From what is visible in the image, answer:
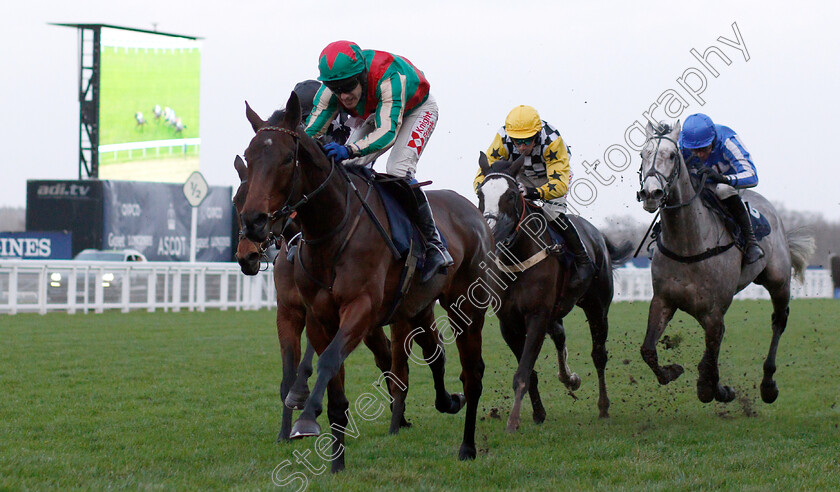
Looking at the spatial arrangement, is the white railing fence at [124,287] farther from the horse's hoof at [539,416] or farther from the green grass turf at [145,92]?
the green grass turf at [145,92]

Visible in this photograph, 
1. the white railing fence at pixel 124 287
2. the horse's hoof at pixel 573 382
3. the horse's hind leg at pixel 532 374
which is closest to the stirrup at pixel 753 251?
the horse's hoof at pixel 573 382

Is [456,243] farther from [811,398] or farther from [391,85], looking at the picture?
[811,398]

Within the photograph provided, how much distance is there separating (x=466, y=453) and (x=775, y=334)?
3699mm

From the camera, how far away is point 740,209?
22.5 ft

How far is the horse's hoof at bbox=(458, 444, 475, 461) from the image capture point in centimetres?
513

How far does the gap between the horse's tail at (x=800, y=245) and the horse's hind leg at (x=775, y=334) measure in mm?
719

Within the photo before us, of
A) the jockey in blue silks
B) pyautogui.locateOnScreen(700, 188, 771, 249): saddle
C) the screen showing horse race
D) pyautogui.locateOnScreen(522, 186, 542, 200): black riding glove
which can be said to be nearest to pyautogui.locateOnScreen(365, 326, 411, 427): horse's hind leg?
pyautogui.locateOnScreen(522, 186, 542, 200): black riding glove

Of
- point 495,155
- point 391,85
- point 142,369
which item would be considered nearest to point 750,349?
point 495,155

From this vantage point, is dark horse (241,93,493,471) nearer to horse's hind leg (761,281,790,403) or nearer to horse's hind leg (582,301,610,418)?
horse's hind leg (582,301,610,418)

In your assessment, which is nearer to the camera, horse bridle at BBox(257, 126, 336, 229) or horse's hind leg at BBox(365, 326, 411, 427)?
horse bridle at BBox(257, 126, 336, 229)

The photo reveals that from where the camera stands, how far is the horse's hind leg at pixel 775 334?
7.09 m

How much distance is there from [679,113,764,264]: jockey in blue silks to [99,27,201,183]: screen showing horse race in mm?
26982

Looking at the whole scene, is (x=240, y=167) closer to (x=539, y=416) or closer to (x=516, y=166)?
(x=516, y=166)

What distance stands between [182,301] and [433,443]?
14394mm
